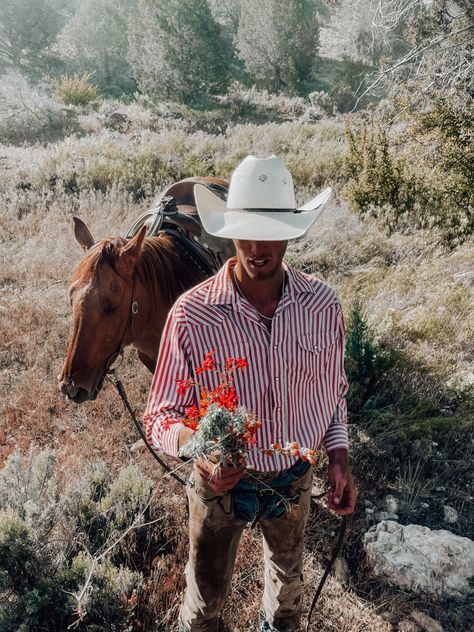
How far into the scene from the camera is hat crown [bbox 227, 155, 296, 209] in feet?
6.17

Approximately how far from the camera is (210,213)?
7.01 feet

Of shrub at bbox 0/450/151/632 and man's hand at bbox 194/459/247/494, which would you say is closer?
man's hand at bbox 194/459/247/494

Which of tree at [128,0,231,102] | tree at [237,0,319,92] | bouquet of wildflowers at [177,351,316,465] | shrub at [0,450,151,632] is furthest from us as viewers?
tree at [237,0,319,92]

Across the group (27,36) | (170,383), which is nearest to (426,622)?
(170,383)

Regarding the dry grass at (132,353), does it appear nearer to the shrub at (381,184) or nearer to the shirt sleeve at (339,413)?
the shrub at (381,184)

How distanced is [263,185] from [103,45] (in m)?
31.9

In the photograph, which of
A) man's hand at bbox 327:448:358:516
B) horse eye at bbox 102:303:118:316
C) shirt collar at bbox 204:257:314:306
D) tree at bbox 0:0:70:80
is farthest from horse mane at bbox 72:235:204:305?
tree at bbox 0:0:70:80

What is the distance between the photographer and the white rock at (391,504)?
2.97 meters

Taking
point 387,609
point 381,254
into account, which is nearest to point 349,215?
point 381,254

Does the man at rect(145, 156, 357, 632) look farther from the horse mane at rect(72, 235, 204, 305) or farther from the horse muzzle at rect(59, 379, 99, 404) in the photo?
the horse muzzle at rect(59, 379, 99, 404)

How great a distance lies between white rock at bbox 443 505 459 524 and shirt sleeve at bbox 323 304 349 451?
145 centimetres

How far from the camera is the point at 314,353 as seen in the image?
1.88 metres

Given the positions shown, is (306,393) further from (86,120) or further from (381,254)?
(86,120)

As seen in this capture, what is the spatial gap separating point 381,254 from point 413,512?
4375 mm
